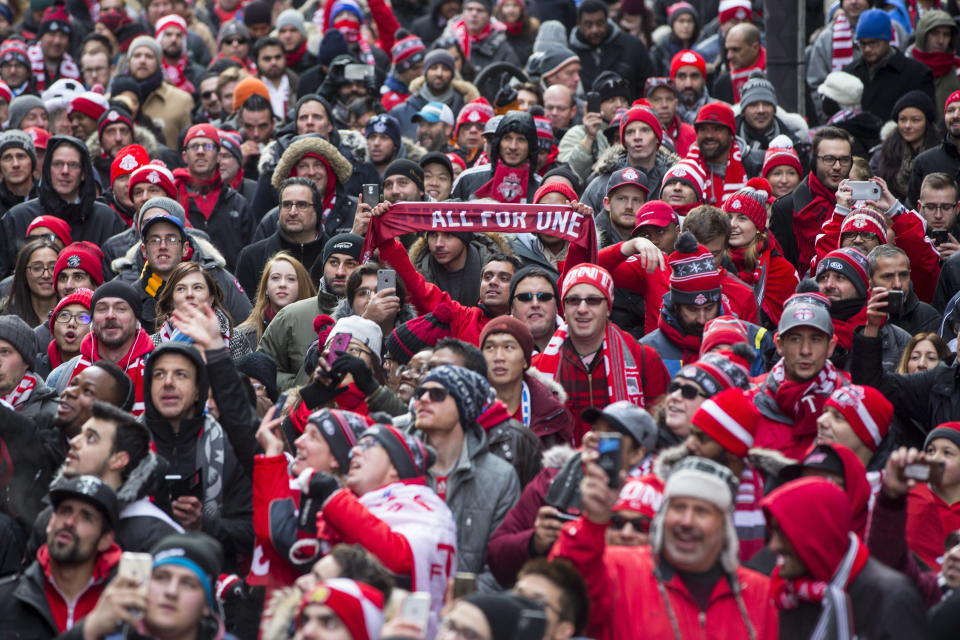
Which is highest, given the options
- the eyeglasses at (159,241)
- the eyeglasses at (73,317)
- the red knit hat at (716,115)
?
the red knit hat at (716,115)

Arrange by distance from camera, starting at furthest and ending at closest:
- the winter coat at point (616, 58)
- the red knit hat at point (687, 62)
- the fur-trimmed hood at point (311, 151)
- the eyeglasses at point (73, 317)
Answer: the winter coat at point (616, 58), the red knit hat at point (687, 62), the fur-trimmed hood at point (311, 151), the eyeglasses at point (73, 317)

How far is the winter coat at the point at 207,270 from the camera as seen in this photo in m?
10.5

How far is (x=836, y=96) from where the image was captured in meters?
13.7

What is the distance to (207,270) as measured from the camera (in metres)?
10.5

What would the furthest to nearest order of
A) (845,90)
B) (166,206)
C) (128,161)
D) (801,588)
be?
(845,90) < (128,161) < (166,206) < (801,588)

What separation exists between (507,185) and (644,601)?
20.6ft

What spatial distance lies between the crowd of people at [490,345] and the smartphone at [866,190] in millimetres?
20

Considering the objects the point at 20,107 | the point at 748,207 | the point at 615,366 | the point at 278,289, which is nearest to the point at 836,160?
the point at 748,207

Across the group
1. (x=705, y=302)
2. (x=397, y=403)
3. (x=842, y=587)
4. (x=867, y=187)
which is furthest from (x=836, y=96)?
(x=842, y=587)

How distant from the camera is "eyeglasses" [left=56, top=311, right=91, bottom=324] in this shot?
9758 mm

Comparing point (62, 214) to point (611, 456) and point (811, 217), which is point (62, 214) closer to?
point (811, 217)

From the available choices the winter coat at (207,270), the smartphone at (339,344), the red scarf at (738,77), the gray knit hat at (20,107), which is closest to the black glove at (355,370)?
the smartphone at (339,344)

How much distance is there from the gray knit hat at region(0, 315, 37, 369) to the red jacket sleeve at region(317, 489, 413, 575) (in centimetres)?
324

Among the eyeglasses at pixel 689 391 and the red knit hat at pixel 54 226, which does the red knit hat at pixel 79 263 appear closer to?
the red knit hat at pixel 54 226
